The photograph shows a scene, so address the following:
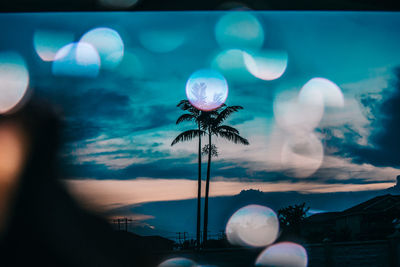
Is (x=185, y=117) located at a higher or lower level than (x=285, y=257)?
higher

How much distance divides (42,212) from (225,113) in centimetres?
1616

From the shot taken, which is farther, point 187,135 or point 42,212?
point 187,135

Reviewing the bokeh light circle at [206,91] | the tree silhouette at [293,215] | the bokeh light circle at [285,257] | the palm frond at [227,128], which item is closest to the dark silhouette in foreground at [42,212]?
the bokeh light circle at [285,257]

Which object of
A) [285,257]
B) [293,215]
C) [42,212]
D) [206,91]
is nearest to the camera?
[42,212]

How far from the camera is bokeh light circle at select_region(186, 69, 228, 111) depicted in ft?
53.9

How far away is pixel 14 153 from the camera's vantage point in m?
2.63

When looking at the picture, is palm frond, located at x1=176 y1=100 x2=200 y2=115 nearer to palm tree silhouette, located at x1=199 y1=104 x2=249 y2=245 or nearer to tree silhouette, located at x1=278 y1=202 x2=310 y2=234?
palm tree silhouette, located at x1=199 y1=104 x2=249 y2=245

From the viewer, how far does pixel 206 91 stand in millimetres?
17422

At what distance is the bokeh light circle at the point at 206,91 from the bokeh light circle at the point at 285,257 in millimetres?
9026

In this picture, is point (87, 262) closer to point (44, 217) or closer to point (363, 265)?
point (44, 217)

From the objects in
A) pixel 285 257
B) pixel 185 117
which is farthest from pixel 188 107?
pixel 285 257

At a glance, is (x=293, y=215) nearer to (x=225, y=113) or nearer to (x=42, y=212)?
(x=225, y=113)

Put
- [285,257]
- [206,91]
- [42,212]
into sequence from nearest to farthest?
1. [42,212]
2. [285,257]
3. [206,91]

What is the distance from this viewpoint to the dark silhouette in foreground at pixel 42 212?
261 centimetres
